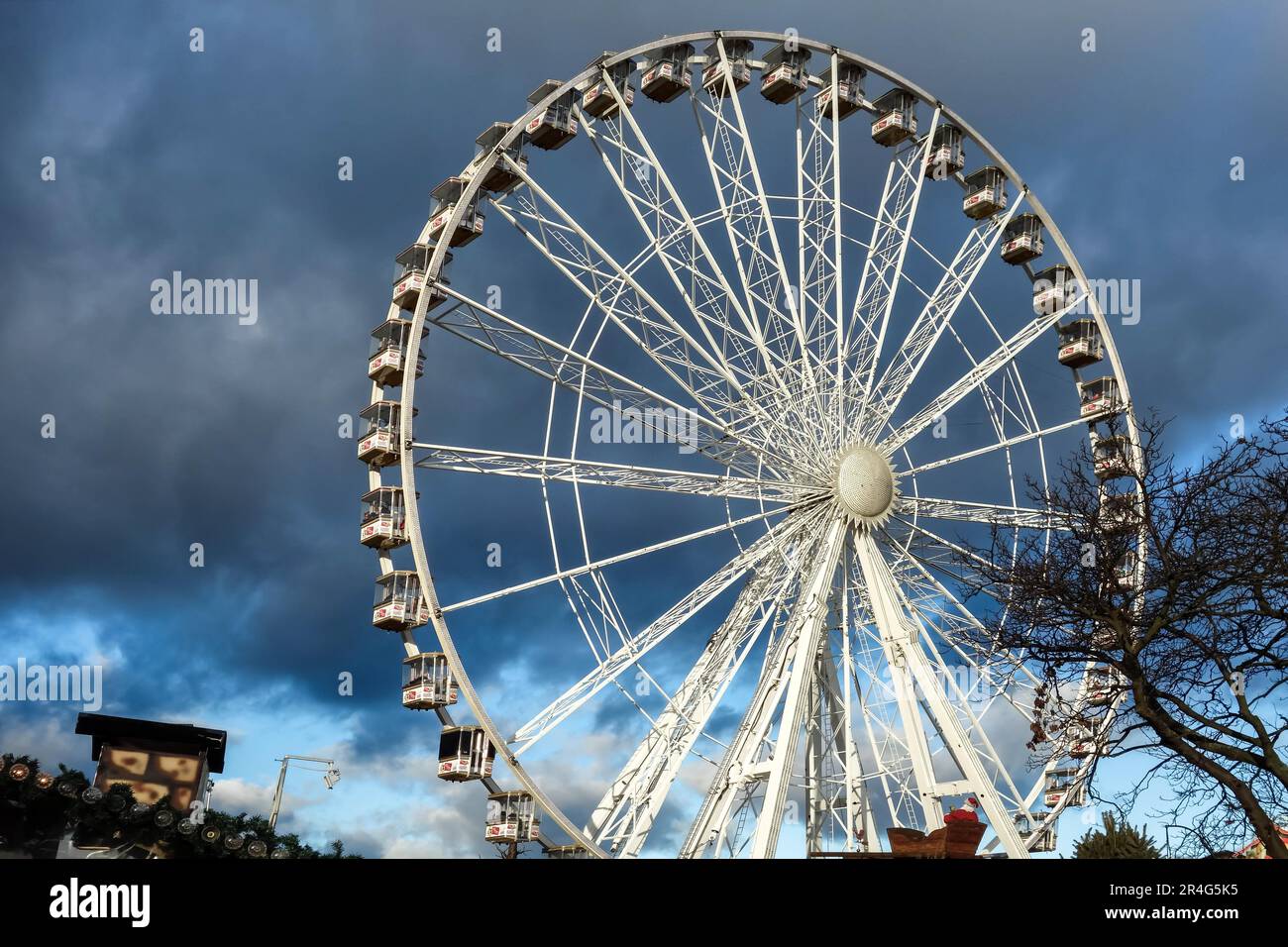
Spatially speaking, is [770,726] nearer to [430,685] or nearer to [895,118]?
[430,685]

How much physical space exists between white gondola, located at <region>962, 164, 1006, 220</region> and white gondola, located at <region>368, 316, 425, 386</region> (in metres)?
17.9

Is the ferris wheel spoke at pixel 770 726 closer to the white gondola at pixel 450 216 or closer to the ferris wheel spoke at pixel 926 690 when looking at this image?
the ferris wheel spoke at pixel 926 690

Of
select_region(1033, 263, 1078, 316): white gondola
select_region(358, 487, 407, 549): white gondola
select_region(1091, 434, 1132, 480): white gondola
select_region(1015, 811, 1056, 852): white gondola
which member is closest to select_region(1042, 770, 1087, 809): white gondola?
select_region(1015, 811, 1056, 852): white gondola

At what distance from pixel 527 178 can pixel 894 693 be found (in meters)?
14.9

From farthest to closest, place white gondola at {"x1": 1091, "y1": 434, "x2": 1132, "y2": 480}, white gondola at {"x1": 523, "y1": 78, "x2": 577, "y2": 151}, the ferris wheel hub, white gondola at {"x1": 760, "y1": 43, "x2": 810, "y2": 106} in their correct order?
white gondola at {"x1": 760, "y1": 43, "x2": 810, "y2": 106} < white gondola at {"x1": 1091, "y1": 434, "x2": 1132, "y2": 480} < white gondola at {"x1": 523, "y1": 78, "x2": 577, "y2": 151} < the ferris wheel hub

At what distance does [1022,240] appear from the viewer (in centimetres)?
3719

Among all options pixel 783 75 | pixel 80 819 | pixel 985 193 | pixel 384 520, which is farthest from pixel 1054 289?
pixel 80 819

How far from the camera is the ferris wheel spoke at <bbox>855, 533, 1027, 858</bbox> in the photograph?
27625 mm

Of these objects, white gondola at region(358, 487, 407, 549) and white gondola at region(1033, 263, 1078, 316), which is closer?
white gondola at region(358, 487, 407, 549)

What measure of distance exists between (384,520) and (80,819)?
571 inches

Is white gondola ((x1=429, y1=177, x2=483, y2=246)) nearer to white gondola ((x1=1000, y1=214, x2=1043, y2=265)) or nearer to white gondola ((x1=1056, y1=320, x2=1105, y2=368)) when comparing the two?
white gondola ((x1=1000, y1=214, x2=1043, y2=265))
